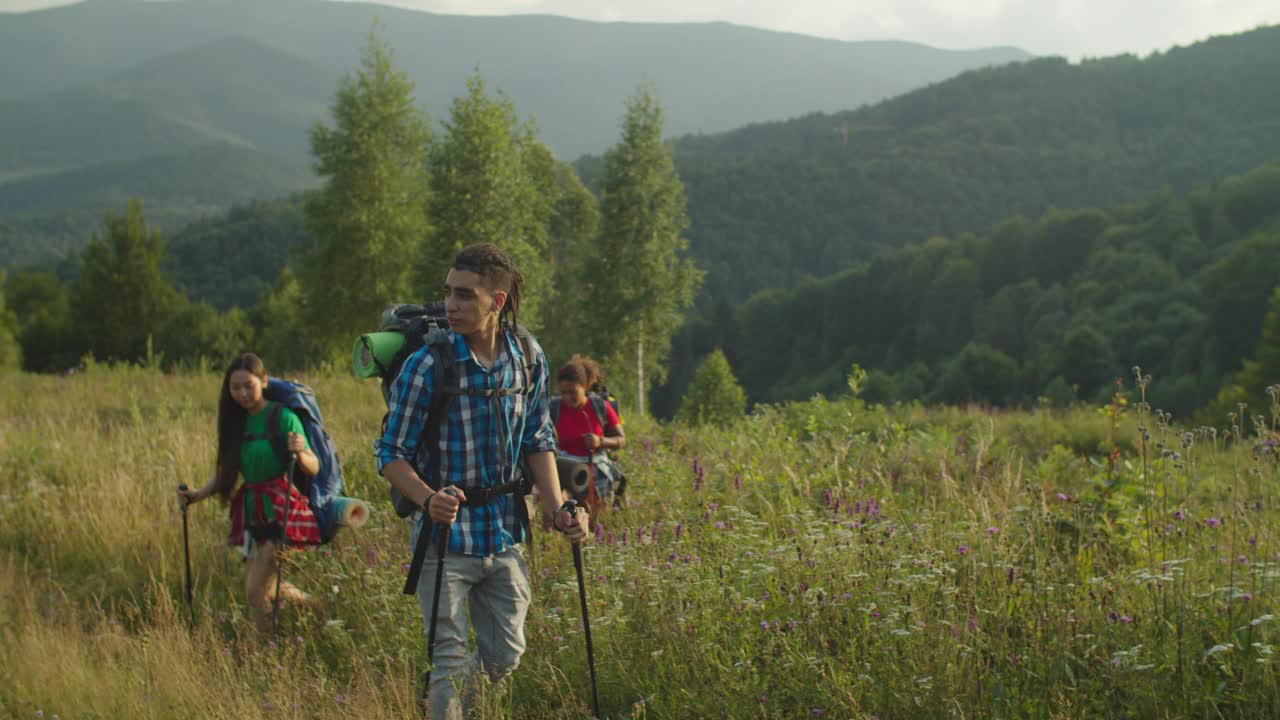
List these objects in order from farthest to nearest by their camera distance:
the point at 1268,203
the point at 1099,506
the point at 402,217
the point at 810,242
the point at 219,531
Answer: the point at 810,242 → the point at 1268,203 → the point at 402,217 → the point at 219,531 → the point at 1099,506

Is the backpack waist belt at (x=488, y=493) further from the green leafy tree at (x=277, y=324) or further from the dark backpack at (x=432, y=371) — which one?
the green leafy tree at (x=277, y=324)

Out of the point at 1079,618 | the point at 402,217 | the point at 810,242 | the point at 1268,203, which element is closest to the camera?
the point at 1079,618

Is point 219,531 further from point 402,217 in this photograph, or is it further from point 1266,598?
point 402,217

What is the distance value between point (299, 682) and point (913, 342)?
115369 millimetres

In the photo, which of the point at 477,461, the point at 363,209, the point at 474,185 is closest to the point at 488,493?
the point at 477,461

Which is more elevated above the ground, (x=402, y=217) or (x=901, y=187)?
(x=901, y=187)

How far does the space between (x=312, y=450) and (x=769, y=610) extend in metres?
3.15

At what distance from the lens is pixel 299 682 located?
14.2 feet

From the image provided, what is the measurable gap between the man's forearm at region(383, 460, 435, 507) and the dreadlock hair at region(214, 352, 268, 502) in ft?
8.62

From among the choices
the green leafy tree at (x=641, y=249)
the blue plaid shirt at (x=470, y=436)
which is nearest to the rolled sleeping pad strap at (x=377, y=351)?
the blue plaid shirt at (x=470, y=436)

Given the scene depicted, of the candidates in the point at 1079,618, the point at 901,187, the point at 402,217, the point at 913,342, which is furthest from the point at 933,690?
the point at 901,187

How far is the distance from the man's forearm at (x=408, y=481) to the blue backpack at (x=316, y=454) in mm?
2444

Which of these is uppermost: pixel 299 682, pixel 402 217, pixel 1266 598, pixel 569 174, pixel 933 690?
pixel 569 174

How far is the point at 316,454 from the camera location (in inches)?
225
